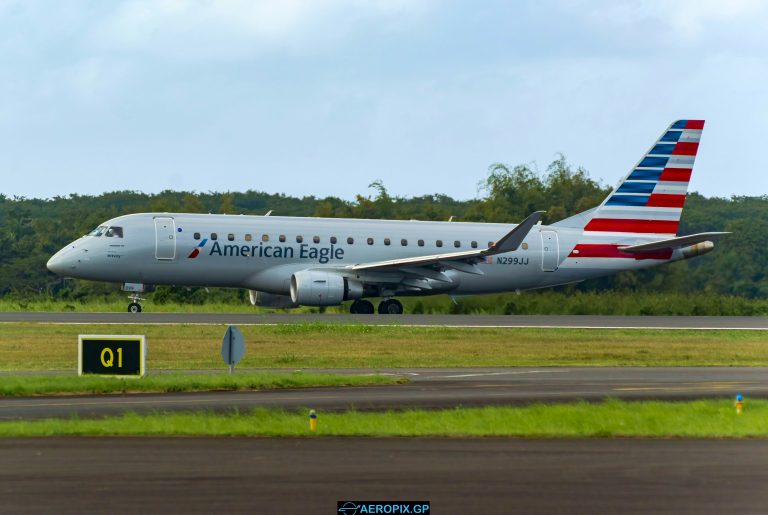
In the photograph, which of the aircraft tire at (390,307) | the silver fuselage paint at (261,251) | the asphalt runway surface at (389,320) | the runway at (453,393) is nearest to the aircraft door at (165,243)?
the silver fuselage paint at (261,251)

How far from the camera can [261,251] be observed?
47531 millimetres

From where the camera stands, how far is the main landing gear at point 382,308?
49375 mm

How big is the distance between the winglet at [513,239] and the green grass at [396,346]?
6.01m

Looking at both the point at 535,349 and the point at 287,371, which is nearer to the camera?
the point at 287,371

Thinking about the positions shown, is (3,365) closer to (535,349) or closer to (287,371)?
(287,371)

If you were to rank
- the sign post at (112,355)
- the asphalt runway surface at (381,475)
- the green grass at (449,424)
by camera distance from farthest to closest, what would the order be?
the sign post at (112,355) < the green grass at (449,424) < the asphalt runway surface at (381,475)

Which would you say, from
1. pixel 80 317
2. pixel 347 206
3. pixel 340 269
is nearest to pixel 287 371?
pixel 80 317

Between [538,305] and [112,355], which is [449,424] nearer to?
[112,355]

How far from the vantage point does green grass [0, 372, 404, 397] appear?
23141mm

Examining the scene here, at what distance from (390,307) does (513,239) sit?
5.22 meters

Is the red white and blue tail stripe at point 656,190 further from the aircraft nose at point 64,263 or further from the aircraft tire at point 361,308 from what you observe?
the aircraft nose at point 64,263

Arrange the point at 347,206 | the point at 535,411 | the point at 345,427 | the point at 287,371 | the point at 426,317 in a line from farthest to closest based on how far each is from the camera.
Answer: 1. the point at 347,206
2. the point at 426,317
3. the point at 287,371
4. the point at 535,411
5. the point at 345,427

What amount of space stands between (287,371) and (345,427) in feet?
32.7

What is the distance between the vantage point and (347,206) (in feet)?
256
